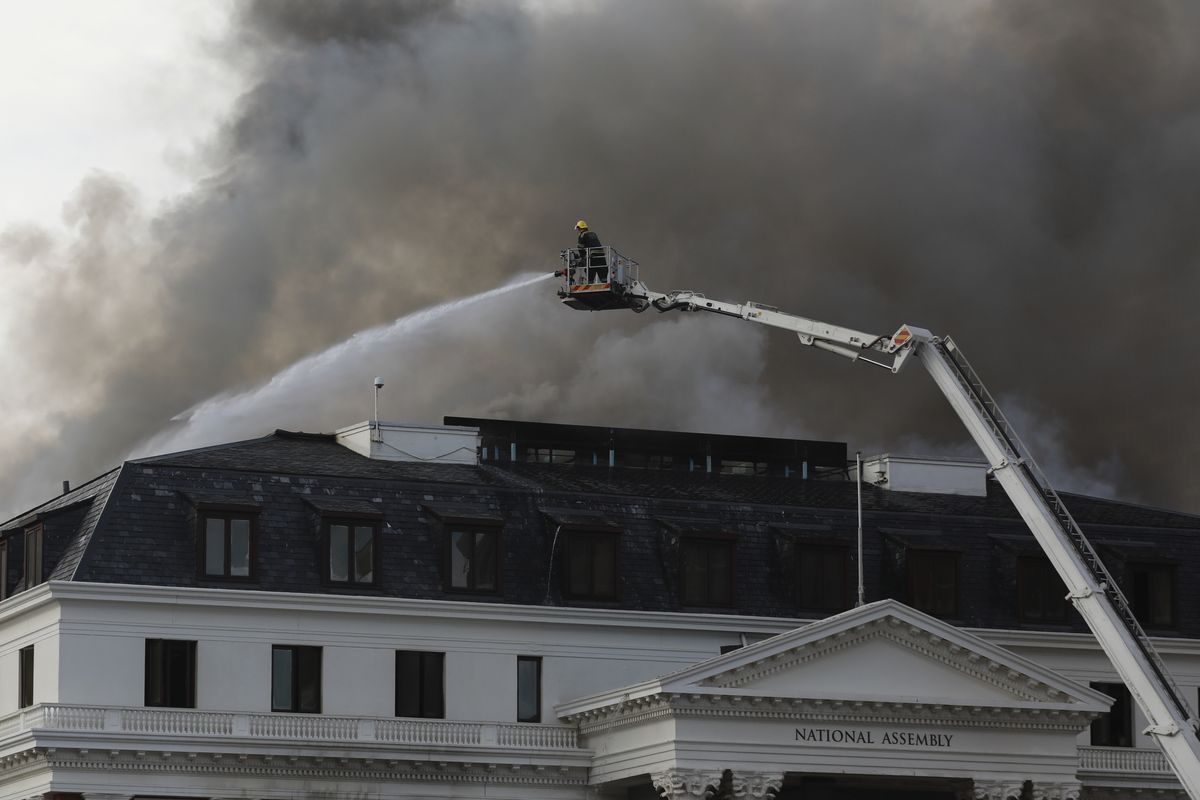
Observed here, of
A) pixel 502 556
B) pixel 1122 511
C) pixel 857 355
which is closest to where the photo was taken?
pixel 857 355

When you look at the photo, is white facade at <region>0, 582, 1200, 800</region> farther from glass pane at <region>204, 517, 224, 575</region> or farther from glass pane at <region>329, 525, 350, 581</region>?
glass pane at <region>329, 525, 350, 581</region>

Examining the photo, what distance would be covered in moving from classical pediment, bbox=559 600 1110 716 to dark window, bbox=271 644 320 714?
8356 mm

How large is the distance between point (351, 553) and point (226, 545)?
13.6ft

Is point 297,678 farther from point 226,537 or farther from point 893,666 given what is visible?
point 893,666

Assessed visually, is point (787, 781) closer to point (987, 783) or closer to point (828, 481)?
point (987, 783)

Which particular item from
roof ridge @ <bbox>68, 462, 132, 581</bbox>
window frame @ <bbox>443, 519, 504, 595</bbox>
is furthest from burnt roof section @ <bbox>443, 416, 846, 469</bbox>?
roof ridge @ <bbox>68, 462, 132, 581</bbox>

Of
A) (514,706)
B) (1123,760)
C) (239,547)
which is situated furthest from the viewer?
(1123,760)

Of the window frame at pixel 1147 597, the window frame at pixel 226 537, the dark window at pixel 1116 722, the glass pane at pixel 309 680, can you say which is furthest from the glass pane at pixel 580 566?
the window frame at pixel 1147 597

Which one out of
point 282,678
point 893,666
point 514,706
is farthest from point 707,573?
point 282,678

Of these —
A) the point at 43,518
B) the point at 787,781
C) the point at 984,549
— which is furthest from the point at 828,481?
the point at 43,518

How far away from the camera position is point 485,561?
83.1m

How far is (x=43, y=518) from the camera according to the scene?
7994 cm

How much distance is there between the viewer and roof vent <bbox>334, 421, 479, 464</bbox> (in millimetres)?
87688

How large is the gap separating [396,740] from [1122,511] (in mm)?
31734
